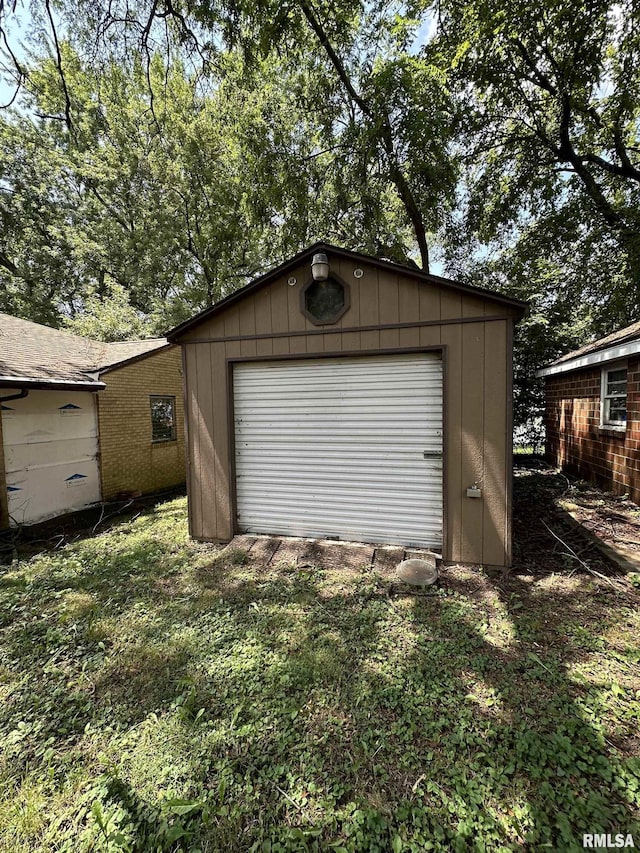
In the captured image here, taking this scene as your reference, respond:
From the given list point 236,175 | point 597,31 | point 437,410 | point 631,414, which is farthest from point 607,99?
point 437,410

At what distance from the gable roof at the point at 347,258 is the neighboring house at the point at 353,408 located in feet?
0.06

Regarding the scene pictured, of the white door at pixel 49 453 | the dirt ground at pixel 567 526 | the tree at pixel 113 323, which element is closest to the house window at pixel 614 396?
the dirt ground at pixel 567 526

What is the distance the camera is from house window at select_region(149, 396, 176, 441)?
9742mm

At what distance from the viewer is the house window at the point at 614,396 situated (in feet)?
21.5

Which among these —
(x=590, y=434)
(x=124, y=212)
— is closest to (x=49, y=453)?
(x=590, y=434)

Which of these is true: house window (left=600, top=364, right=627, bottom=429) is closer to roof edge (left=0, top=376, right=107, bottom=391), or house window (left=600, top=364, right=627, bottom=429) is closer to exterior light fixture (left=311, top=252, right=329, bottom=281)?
exterior light fixture (left=311, top=252, right=329, bottom=281)

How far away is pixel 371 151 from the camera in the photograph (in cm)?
792

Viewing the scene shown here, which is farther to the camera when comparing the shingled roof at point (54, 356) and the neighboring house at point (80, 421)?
the neighboring house at point (80, 421)

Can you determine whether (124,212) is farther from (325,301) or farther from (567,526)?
(567,526)

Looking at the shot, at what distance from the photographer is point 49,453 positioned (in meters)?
7.11

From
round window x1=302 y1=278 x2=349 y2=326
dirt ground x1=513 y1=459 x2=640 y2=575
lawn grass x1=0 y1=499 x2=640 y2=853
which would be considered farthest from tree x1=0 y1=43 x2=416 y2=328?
lawn grass x1=0 y1=499 x2=640 y2=853

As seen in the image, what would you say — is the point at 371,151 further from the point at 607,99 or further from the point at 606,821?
the point at 606,821

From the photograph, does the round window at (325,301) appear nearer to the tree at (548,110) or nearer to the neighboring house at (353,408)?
the neighboring house at (353,408)

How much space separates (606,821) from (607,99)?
12.9 metres
